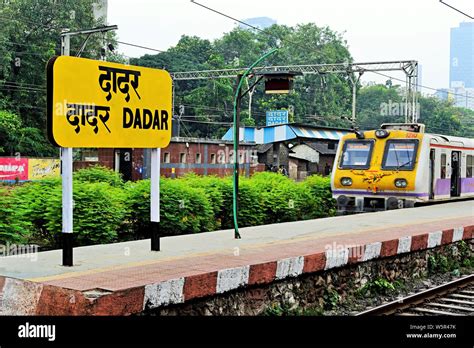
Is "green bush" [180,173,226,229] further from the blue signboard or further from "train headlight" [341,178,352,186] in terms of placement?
the blue signboard

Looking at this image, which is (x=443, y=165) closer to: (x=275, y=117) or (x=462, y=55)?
(x=275, y=117)

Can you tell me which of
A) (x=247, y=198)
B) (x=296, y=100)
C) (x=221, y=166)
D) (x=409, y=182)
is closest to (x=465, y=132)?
(x=296, y=100)

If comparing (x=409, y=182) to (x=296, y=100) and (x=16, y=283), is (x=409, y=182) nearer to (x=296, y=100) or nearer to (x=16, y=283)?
(x=16, y=283)

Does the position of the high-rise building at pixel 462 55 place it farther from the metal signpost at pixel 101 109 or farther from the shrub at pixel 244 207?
the metal signpost at pixel 101 109

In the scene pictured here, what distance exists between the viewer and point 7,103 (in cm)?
3697

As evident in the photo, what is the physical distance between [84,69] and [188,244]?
128 inches

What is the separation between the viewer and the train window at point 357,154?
17.7 m

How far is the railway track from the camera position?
7688mm

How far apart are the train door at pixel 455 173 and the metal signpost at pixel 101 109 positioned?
13.7 m

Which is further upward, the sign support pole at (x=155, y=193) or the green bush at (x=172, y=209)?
the sign support pole at (x=155, y=193)

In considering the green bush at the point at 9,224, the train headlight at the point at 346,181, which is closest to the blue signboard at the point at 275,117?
the train headlight at the point at 346,181

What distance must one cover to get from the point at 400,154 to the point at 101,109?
38.7 feet

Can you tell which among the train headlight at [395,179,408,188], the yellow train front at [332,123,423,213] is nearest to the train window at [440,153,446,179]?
the yellow train front at [332,123,423,213]
